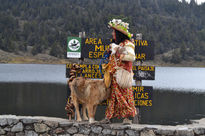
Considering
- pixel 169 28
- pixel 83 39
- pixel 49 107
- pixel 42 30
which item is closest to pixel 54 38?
pixel 42 30

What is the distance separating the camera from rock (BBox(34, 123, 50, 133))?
21.2 feet

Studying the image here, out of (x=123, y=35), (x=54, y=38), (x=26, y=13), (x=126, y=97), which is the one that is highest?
(x=26, y=13)

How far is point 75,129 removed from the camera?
6.38 meters

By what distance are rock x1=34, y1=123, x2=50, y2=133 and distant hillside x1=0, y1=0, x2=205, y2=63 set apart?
2695 inches

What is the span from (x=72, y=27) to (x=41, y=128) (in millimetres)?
92646

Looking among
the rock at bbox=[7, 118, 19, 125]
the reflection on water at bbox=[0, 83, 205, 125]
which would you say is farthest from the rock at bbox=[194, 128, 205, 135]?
the reflection on water at bbox=[0, 83, 205, 125]

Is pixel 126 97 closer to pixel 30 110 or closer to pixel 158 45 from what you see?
pixel 30 110

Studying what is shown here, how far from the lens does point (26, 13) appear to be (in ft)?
386

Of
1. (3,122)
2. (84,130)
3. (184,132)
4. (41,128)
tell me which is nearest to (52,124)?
(41,128)

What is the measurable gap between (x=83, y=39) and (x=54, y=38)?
85.9m

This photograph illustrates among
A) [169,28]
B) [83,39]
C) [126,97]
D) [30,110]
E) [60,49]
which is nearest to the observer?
[126,97]

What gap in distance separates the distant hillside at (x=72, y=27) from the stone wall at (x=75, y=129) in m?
68.3

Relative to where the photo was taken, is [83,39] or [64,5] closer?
[83,39]

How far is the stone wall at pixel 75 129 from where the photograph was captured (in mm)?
6211
